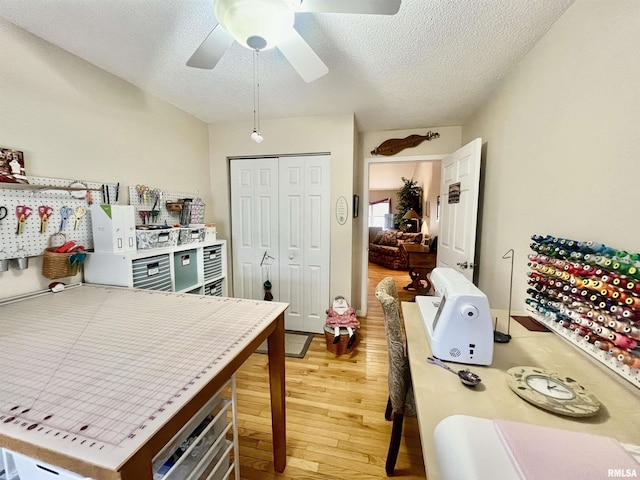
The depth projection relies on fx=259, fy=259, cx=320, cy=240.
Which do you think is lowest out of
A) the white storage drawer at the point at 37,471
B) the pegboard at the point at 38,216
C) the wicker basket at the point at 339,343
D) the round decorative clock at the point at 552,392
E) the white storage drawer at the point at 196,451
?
the wicker basket at the point at 339,343

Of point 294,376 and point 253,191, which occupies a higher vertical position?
point 253,191

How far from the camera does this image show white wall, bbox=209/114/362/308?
2.59 meters

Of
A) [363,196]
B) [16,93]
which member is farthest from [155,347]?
[363,196]

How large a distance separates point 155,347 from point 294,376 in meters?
1.46

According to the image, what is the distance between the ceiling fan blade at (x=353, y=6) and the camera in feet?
3.21

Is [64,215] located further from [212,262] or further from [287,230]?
[287,230]

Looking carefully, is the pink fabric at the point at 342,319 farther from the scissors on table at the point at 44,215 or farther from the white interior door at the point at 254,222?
the scissors on table at the point at 44,215

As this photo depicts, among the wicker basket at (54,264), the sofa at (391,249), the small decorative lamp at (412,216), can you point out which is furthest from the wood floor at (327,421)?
the small decorative lamp at (412,216)

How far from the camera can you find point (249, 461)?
1.40 metres

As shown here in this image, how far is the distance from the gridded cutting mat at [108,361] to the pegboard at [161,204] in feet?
2.96

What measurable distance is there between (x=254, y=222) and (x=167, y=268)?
1.19m

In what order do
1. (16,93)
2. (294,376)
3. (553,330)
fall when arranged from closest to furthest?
(553,330)
(16,93)
(294,376)

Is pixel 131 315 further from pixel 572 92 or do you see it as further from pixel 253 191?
pixel 572 92

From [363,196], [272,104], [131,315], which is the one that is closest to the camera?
[131,315]
